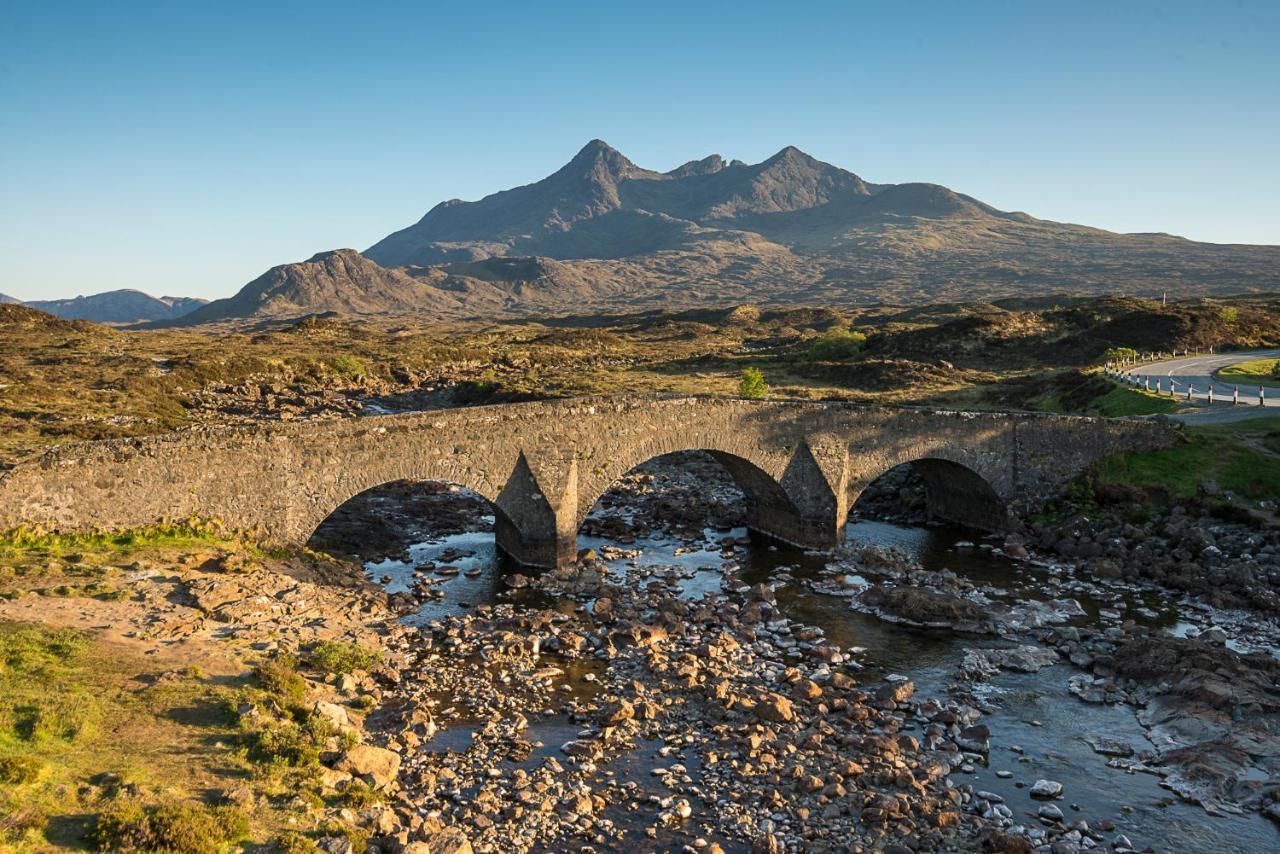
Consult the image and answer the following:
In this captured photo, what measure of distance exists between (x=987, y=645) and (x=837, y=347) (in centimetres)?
5741

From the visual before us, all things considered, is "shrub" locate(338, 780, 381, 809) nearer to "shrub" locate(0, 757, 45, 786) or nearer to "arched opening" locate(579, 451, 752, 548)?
"shrub" locate(0, 757, 45, 786)

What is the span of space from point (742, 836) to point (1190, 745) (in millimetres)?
9936

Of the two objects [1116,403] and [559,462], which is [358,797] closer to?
[559,462]

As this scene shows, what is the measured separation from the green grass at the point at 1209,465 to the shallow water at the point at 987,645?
21.7 feet

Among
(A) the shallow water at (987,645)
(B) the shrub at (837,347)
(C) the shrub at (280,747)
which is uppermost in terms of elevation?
(B) the shrub at (837,347)

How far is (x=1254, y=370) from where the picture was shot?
49.2m

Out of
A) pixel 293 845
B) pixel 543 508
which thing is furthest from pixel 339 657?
pixel 543 508

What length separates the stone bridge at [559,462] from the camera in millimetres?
22078

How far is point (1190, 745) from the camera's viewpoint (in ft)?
56.4

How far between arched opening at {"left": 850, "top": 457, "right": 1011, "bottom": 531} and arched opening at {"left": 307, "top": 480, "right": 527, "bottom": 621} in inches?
571

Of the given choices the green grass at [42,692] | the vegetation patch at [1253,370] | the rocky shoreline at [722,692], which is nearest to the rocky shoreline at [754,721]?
the rocky shoreline at [722,692]

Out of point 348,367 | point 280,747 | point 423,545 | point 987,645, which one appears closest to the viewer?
point 280,747

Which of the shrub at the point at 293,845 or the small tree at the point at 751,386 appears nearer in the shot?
the shrub at the point at 293,845

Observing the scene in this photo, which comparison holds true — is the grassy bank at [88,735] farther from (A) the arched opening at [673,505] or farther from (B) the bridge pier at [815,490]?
(B) the bridge pier at [815,490]
